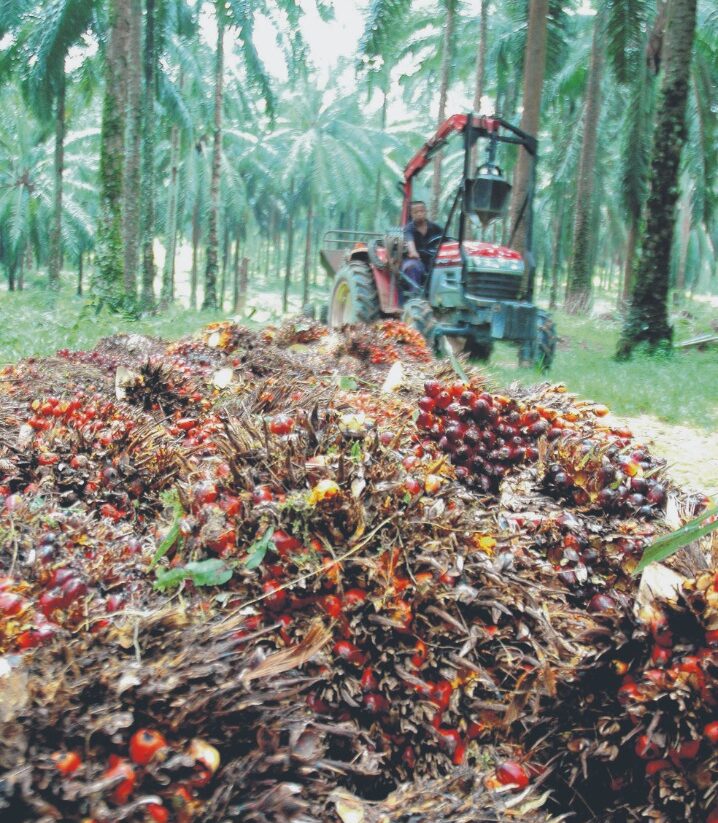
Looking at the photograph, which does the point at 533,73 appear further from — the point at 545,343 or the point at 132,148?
the point at 132,148

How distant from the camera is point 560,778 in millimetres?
1816

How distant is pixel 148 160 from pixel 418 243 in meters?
15.4

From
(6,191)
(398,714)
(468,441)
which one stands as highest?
(6,191)

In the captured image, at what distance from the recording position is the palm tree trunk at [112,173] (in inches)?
482

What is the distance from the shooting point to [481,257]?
30.7 feet

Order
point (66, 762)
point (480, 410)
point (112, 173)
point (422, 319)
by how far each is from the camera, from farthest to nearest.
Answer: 1. point (112, 173)
2. point (422, 319)
3. point (480, 410)
4. point (66, 762)

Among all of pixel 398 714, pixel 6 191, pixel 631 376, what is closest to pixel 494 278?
pixel 631 376

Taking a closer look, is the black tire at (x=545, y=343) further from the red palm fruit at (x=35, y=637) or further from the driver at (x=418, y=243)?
the red palm fruit at (x=35, y=637)

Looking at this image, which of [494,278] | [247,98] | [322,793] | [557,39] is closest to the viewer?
[322,793]

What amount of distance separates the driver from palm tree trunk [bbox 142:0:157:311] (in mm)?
10751

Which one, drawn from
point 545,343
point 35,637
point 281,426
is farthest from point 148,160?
point 35,637

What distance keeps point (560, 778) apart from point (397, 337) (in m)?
4.32

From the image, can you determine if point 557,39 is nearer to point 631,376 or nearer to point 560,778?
point 631,376

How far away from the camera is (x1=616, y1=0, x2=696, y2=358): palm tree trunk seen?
10.6 meters
